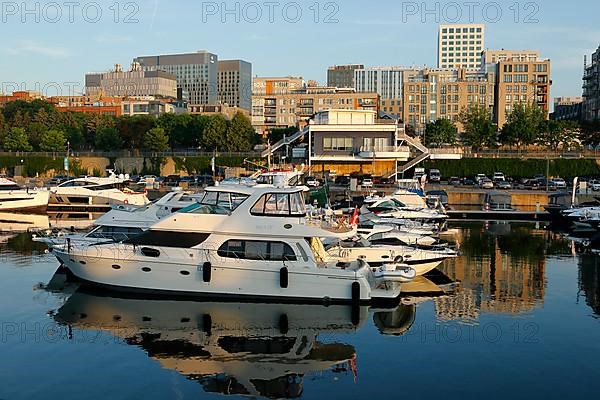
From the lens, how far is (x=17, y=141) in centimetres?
8788

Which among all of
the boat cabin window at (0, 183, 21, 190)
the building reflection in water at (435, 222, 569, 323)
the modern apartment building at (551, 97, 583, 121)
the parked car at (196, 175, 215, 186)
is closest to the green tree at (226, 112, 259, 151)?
the parked car at (196, 175, 215, 186)

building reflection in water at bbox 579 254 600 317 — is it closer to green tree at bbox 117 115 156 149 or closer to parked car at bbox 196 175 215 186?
parked car at bbox 196 175 215 186

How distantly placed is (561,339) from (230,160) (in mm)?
62666

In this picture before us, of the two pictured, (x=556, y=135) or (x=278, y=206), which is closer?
(x=278, y=206)

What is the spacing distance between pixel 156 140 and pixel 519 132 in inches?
1728

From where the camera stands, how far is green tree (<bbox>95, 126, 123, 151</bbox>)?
288ft

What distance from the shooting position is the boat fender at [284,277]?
875 inches

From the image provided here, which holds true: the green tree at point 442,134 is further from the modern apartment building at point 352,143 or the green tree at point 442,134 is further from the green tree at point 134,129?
the green tree at point 134,129

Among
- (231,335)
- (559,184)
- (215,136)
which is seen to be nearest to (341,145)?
(215,136)

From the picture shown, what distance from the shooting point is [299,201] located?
23516 millimetres

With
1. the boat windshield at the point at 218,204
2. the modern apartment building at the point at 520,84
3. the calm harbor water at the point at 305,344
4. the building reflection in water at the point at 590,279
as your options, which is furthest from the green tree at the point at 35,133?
the building reflection in water at the point at 590,279

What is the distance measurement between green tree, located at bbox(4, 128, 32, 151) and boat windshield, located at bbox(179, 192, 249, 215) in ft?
232

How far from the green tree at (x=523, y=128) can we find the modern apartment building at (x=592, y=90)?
3044cm

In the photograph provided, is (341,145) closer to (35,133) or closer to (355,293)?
(35,133)
